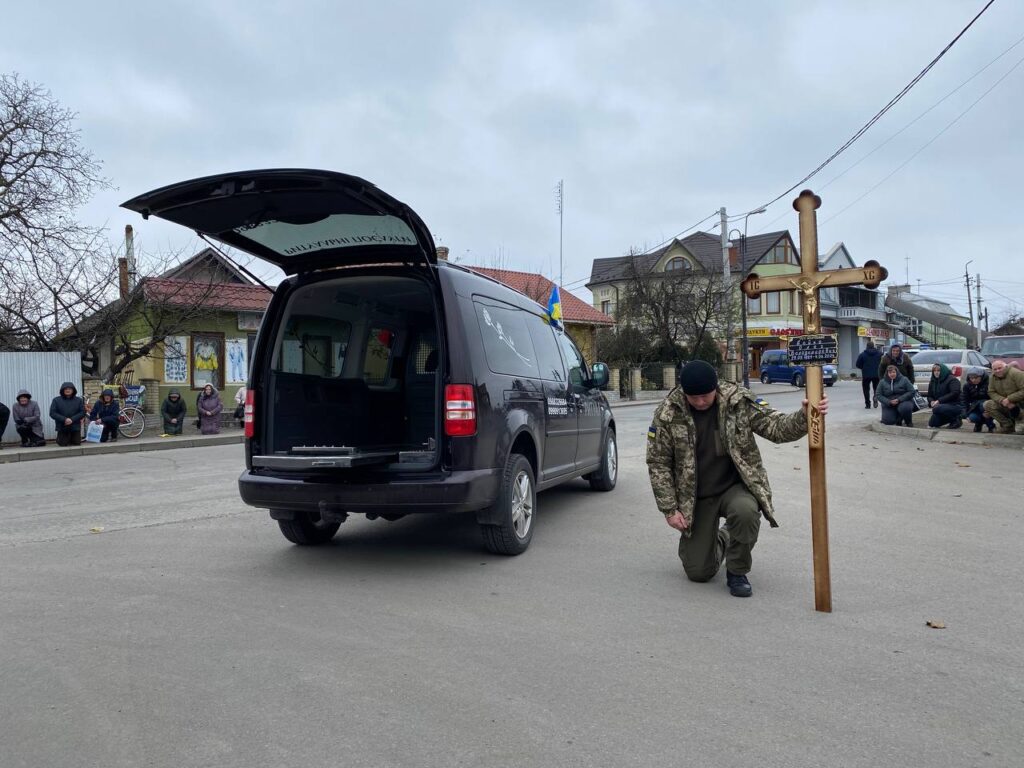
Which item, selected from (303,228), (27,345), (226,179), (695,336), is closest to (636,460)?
(303,228)

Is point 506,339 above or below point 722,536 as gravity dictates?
above

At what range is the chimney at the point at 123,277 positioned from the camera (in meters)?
20.1

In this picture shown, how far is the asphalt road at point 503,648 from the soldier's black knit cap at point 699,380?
4.13 feet

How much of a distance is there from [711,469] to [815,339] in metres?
1.04

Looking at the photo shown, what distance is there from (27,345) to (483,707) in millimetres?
20956

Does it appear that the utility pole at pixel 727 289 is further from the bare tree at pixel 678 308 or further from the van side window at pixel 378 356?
the van side window at pixel 378 356

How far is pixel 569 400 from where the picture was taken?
23.4ft

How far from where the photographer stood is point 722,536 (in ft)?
16.5

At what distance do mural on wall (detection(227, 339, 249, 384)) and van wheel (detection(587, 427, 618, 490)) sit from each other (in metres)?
19.5

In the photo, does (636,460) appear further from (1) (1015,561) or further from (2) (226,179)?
(2) (226,179)

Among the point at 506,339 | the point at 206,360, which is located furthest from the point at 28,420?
the point at 506,339

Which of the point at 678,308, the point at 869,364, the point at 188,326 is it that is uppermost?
the point at 678,308

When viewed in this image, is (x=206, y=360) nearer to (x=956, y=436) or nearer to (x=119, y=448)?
(x=119, y=448)

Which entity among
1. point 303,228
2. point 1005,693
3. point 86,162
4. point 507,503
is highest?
point 86,162
